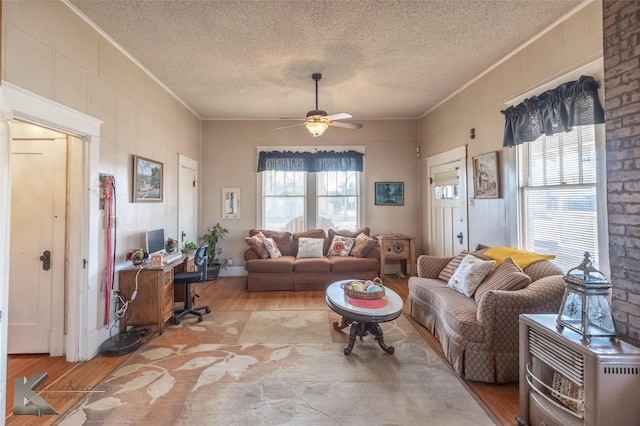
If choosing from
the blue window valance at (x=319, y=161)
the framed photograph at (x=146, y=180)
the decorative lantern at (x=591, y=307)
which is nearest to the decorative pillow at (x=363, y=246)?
the blue window valance at (x=319, y=161)

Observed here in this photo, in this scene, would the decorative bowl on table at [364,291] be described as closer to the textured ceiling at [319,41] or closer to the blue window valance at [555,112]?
the blue window valance at [555,112]

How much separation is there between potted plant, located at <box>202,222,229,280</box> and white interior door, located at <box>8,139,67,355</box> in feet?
8.32

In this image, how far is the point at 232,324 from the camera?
3.32m

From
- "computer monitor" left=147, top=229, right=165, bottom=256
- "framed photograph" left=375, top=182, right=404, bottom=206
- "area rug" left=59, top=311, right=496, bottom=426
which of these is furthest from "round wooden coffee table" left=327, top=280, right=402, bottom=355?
"framed photograph" left=375, top=182, right=404, bottom=206

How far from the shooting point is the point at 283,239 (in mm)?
5273

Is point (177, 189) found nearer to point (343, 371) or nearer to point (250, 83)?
point (250, 83)

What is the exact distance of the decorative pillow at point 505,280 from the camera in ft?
7.79

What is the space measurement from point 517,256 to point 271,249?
353cm

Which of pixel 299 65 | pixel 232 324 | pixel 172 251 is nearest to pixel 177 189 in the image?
pixel 172 251

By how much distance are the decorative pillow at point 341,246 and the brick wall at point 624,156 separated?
11.8ft

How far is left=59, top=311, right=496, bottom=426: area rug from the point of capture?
6.11ft

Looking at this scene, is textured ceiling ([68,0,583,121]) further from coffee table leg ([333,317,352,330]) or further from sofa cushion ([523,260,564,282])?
coffee table leg ([333,317,352,330])

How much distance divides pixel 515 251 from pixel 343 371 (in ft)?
7.11

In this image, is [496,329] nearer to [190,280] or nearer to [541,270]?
[541,270]
